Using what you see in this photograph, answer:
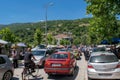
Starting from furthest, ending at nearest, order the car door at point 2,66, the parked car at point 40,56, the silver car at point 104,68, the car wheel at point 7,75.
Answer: the parked car at point 40,56 < the car wheel at point 7,75 < the car door at point 2,66 < the silver car at point 104,68

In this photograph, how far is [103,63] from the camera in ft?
34.6

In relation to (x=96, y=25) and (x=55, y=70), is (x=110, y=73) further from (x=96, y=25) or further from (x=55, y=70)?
(x=96, y=25)

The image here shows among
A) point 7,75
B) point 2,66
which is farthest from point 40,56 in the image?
point 2,66

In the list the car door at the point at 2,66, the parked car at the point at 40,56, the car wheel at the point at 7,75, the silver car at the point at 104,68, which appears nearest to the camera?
the silver car at the point at 104,68

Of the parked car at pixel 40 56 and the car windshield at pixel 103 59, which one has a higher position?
the car windshield at pixel 103 59

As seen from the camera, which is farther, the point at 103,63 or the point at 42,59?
the point at 42,59

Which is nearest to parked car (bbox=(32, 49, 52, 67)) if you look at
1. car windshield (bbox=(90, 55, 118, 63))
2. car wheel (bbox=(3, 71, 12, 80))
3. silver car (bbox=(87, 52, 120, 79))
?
car wheel (bbox=(3, 71, 12, 80))

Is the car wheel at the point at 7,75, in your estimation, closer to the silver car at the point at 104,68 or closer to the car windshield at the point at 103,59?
the silver car at the point at 104,68

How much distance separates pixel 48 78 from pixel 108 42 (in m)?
21.2

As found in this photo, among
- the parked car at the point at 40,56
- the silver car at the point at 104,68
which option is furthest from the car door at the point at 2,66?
the parked car at the point at 40,56

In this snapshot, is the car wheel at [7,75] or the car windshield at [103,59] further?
the car wheel at [7,75]

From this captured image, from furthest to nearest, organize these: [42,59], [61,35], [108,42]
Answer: [61,35] < [108,42] < [42,59]

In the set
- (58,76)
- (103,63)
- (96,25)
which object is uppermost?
(96,25)

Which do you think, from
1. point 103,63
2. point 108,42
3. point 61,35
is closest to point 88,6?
point 103,63
